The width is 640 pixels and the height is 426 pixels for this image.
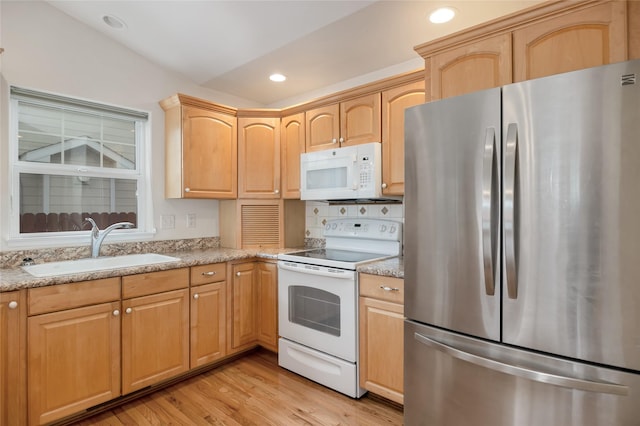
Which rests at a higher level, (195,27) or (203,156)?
(195,27)

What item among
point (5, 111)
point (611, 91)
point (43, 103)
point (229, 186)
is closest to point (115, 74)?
point (43, 103)

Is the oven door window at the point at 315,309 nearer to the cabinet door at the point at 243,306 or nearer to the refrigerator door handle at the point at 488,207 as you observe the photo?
the cabinet door at the point at 243,306

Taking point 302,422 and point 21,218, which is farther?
point 21,218

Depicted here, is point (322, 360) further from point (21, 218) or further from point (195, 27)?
point (195, 27)

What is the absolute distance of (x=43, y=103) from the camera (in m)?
2.45

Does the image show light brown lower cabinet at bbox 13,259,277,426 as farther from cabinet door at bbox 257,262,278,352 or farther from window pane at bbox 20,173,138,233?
window pane at bbox 20,173,138,233

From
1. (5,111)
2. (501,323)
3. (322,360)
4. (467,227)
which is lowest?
(322,360)

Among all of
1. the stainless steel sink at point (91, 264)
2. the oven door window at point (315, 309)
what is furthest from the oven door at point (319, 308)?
the stainless steel sink at point (91, 264)

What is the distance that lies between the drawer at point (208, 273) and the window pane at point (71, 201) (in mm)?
867

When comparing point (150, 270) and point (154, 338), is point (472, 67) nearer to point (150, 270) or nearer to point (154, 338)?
point (150, 270)

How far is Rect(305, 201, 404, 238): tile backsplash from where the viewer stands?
111 inches

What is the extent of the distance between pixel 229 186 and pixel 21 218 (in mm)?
1478

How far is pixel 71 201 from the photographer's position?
261 cm

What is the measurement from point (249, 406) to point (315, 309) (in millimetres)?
737
